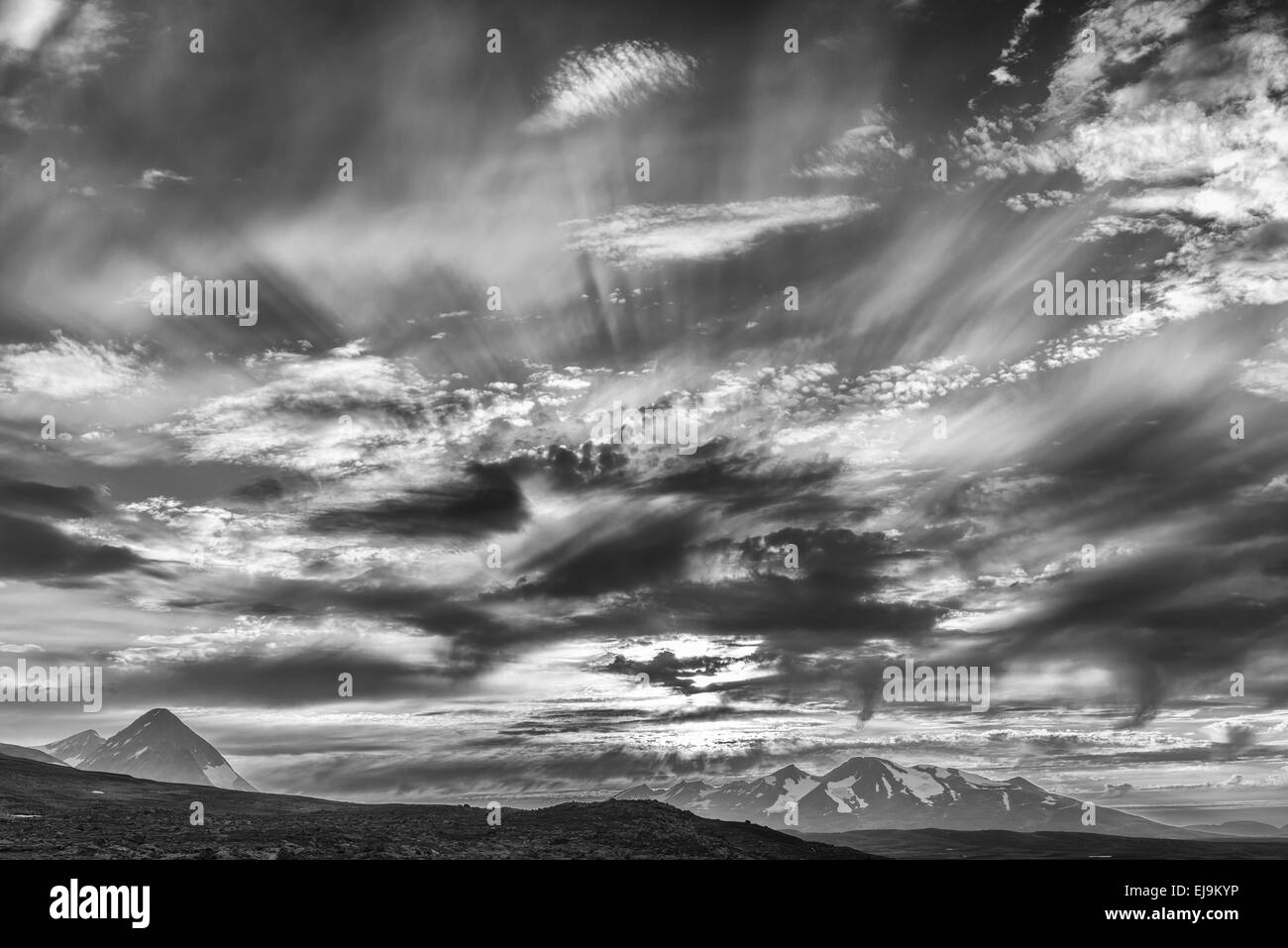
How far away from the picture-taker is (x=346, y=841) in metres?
190
